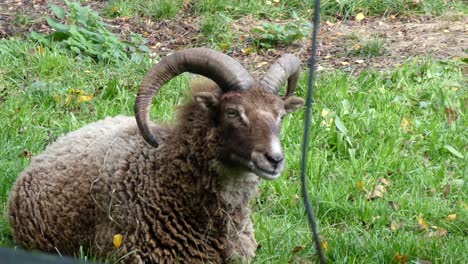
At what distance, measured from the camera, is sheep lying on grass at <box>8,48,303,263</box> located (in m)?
5.70

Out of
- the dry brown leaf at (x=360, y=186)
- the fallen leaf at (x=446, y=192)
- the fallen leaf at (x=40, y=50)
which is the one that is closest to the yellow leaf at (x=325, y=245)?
the dry brown leaf at (x=360, y=186)

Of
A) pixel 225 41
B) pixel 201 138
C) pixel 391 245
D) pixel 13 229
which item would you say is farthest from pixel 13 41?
pixel 391 245

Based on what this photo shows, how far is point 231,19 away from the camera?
12000 millimetres

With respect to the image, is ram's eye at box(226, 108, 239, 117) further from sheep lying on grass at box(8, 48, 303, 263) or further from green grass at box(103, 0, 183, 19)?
green grass at box(103, 0, 183, 19)

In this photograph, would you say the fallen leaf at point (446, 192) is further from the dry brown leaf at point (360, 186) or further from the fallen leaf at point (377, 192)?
the dry brown leaf at point (360, 186)

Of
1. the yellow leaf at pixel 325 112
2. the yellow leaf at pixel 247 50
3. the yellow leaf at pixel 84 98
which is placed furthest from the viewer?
the yellow leaf at pixel 247 50

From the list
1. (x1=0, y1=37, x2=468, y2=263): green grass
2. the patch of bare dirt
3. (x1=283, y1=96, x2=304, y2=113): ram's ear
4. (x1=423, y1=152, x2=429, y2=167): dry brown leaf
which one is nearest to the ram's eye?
(x1=283, y1=96, x2=304, y2=113): ram's ear

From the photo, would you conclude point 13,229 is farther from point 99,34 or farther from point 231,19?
point 231,19

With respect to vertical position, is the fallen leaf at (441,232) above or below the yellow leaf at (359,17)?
above

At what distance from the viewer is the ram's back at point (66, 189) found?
19.8 ft

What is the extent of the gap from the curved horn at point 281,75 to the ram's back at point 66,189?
39.6 inches

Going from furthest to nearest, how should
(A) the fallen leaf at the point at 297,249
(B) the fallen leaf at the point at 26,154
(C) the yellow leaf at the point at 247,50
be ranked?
(C) the yellow leaf at the point at 247,50 → (B) the fallen leaf at the point at 26,154 → (A) the fallen leaf at the point at 297,249

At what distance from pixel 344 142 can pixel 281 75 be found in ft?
7.76

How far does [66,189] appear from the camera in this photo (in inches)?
243
